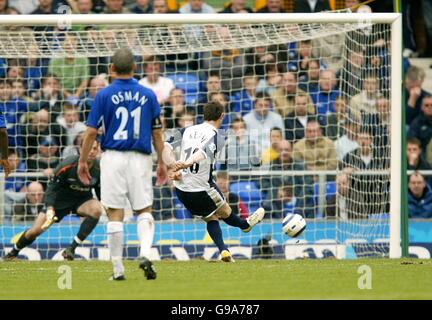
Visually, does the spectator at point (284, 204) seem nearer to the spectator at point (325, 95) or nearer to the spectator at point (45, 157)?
the spectator at point (325, 95)

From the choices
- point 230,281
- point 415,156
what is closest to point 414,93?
point 415,156

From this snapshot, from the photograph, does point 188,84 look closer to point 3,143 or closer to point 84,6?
point 84,6

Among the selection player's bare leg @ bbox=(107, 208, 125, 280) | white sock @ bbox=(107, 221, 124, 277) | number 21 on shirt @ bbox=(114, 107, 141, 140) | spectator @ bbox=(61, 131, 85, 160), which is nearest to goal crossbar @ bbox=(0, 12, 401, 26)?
spectator @ bbox=(61, 131, 85, 160)

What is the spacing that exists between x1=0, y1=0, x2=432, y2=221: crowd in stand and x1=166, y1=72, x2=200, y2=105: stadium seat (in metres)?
0.05

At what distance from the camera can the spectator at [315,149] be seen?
62.4ft

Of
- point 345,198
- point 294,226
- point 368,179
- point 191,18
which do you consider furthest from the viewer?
point 345,198

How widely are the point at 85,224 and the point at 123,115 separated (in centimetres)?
543

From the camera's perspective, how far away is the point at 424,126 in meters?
20.5

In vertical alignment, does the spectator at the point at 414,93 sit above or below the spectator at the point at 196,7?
below

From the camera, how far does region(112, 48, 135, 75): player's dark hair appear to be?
471 inches

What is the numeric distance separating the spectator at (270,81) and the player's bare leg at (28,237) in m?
4.36

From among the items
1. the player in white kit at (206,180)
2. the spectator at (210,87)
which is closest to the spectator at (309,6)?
the spectator at (210,87)

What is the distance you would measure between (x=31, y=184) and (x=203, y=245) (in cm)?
294

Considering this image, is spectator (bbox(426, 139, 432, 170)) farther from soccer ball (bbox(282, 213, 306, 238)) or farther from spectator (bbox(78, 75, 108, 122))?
spectator (bbox(78, 75, 108, 122))
